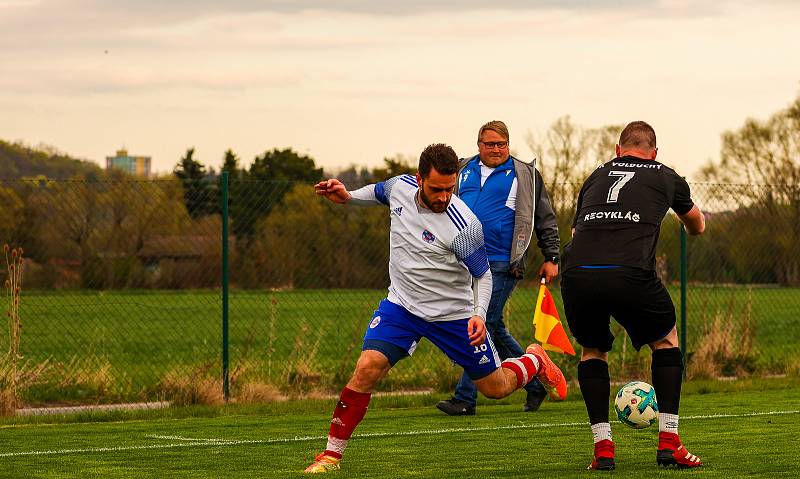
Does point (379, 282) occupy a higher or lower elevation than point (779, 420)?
higher

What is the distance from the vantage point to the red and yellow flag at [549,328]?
9578 millimetres

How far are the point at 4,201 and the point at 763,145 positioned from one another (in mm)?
44721

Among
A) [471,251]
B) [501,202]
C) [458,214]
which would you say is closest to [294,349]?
[501,202]

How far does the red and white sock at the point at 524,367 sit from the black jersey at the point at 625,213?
0.96m

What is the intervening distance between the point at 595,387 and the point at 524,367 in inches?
31.9

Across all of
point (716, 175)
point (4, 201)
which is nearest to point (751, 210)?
point (4, 201)

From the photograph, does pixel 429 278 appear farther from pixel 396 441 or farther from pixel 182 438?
pixel 182 438

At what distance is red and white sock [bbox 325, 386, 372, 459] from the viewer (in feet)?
24.3

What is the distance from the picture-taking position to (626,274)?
23.8 feet

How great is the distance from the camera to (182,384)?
12.4 metres

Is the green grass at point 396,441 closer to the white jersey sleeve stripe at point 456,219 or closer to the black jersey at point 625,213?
the black jersey at point 625,213

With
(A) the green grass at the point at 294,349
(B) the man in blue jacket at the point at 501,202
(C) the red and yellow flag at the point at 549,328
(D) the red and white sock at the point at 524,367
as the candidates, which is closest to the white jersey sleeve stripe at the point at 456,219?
(D) the red and white sock at the point at 524,367

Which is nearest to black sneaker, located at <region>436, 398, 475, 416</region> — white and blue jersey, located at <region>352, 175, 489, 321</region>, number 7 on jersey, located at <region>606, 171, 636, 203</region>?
white and blue jersey, located at <region>352, 175, 489, 321</region>

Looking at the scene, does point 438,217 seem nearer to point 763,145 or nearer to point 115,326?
point 115,326
